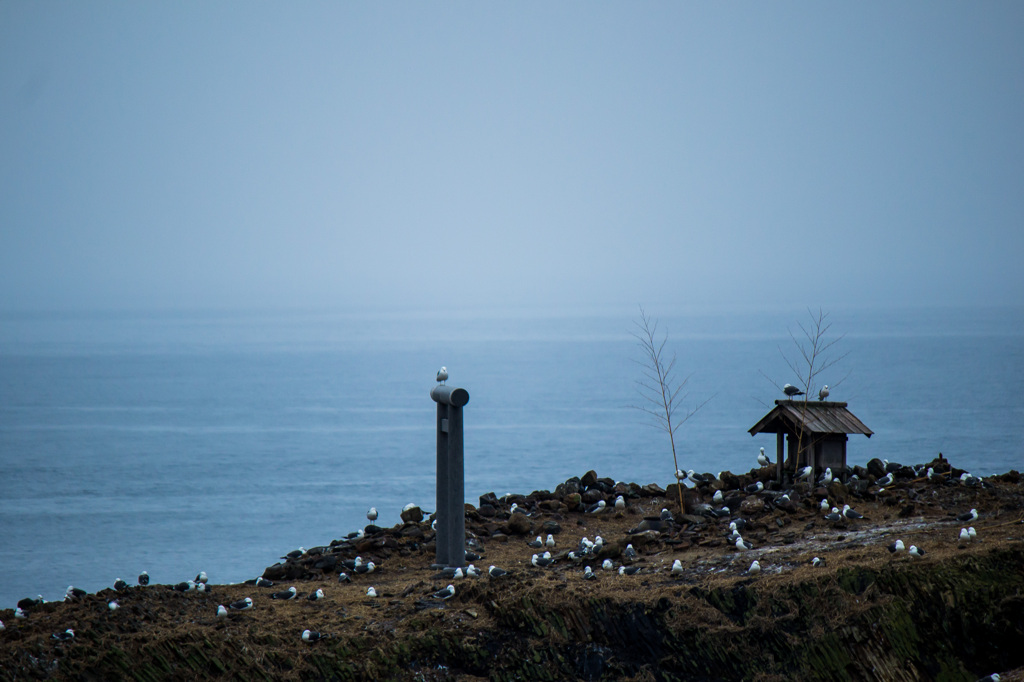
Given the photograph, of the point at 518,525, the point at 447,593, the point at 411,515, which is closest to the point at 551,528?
the point at 518,525

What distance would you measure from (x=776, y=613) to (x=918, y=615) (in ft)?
4.12

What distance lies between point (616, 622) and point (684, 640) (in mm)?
643

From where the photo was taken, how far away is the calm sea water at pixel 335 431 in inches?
1059

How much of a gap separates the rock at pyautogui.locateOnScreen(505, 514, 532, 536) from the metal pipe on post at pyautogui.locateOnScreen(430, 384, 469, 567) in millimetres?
1335

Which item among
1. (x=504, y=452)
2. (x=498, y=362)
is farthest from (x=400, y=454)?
(x=498, y=362)

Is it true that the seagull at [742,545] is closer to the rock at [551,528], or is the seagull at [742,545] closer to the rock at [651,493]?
the rock at [551,528]

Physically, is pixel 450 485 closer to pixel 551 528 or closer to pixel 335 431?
pixel 551 528

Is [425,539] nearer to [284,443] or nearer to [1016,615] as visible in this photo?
[1016,615]

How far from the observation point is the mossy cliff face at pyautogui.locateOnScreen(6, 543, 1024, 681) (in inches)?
339

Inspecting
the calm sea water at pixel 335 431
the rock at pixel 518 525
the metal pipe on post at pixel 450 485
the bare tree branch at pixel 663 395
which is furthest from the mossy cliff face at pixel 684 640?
the calm sea water at pixel 335 431

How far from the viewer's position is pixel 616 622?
356 inches

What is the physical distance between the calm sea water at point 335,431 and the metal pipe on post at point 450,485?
1374 cm

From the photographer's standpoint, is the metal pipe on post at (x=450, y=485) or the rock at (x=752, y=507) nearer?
the metal pipe on post at (x=450, y=485)

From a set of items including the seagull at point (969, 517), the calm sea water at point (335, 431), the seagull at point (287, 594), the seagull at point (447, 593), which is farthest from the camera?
the calm sea water at point (335, 431)
